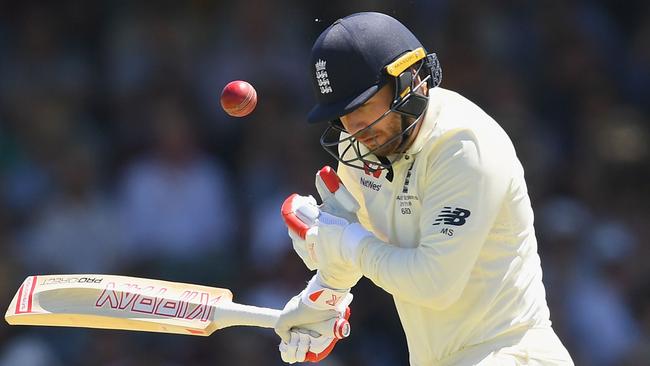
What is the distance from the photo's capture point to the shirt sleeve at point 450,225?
3.03 m

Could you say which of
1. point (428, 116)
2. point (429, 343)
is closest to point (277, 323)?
point (429, 343)

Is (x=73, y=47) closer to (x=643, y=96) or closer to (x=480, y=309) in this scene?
(x=643, y=96)

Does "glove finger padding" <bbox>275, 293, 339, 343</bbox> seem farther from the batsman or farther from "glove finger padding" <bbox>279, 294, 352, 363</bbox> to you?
the batsman

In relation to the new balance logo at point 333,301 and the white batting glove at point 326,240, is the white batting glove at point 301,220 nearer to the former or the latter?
the white batting glove at point 326,240

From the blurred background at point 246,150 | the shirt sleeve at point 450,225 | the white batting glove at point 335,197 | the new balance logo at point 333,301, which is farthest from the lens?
the blurred background at point 246,150

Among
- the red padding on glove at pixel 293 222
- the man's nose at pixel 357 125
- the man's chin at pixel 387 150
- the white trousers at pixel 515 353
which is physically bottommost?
the white trousers at pixel 515 353

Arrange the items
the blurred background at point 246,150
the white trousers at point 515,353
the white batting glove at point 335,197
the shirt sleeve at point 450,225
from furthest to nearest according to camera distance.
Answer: the blurred background at point 246,150 → the white batting glove at point 335,197 → the white trousers at point 515,353 → the shirt sleeve at point 450,225

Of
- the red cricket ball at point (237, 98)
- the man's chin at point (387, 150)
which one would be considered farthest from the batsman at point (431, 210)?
the red cricket ball at point (237, 98)

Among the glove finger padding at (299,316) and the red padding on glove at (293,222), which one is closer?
the red padding on glove at (293,222)

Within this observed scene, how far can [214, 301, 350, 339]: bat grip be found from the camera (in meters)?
3.54

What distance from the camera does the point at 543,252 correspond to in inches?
237

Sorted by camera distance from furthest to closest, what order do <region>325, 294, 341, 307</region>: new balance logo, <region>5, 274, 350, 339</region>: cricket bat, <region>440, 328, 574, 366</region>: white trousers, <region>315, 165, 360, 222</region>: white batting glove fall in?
<region>5, 274, 350, 339</region>: cricket bat → <region>325, 294, 341, 307</region>: new balance logo → <region>315, 165, 360, 222</region>: white batting glove → <region>440, 328, 574, 366</region>: white trousers

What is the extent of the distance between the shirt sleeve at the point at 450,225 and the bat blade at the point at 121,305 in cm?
74

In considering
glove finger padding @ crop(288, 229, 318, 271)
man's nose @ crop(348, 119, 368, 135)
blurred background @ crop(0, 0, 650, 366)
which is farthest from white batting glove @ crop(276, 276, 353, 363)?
blurred background @ crop(0, 0, 650, 366)
